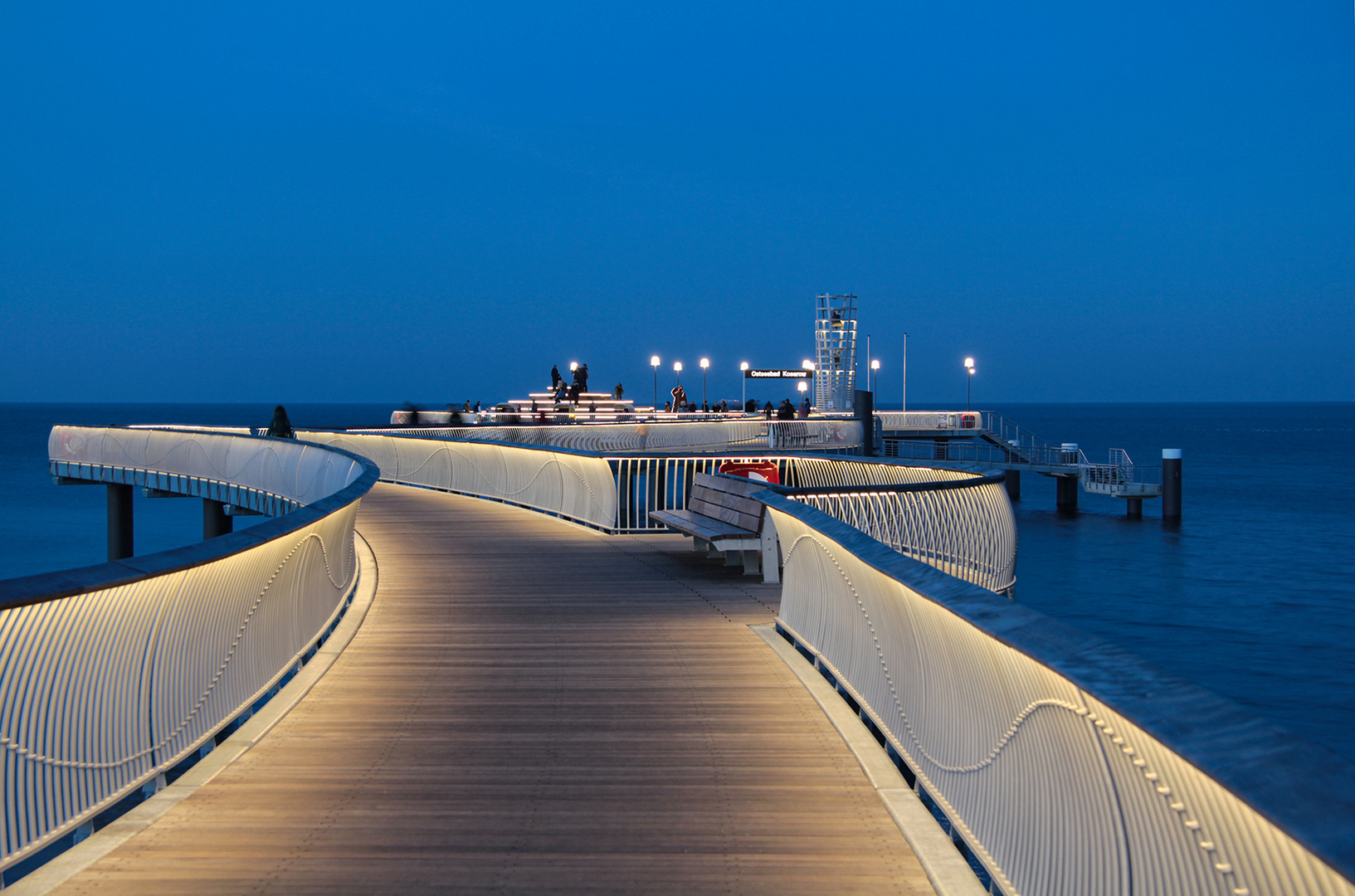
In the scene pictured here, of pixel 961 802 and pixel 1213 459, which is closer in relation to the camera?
pixel 961 802

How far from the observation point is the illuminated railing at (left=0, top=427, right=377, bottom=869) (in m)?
3.93

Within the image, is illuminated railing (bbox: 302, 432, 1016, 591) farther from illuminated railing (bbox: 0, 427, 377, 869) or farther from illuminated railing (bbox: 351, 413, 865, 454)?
illuminated railing (bbox: 351, 413, 865, 454)

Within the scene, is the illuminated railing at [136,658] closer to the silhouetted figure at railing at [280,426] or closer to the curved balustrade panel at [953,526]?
the curved balustrade panel at [953,526]

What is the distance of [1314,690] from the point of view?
22.3 meters

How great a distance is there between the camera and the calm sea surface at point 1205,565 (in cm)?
2386

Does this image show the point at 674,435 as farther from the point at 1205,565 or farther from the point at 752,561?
the point at 752,561

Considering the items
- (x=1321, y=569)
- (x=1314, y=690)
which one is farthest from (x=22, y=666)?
(x=1321, y=569)

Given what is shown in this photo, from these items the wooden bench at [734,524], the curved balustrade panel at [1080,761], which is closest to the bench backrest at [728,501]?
the wooden bench at [734,524]

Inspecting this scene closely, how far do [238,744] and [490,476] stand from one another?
1593 centimetres

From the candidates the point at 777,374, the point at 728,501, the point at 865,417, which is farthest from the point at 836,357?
the point at 728,501

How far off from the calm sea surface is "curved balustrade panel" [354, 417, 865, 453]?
8.84m

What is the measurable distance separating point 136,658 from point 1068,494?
56.4 metres

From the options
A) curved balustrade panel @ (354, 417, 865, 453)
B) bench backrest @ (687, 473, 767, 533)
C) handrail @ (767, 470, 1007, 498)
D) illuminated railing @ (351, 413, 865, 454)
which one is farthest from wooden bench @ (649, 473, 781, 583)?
illuminated railing @ (351, 413, 865, 454)

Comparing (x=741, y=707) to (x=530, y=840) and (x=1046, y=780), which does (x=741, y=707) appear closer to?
(x=530, y=840)
